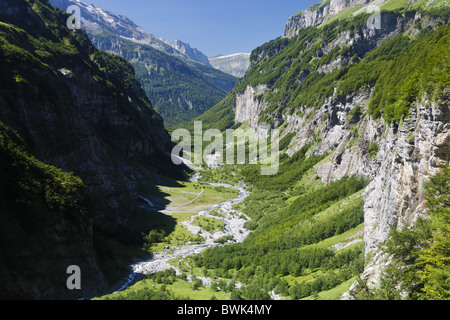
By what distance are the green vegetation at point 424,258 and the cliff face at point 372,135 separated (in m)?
1.71

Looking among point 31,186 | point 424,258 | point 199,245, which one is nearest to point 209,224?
point 199,245

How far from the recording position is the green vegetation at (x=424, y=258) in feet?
47.5

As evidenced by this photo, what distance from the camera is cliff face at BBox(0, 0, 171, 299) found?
26656 millimetres

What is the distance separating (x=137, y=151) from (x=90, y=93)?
3084 cm

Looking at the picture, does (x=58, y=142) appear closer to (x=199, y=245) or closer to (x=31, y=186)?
(x=31, y=186)

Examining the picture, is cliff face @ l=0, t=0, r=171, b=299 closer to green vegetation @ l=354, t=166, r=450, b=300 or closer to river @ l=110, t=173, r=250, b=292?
river @ l=110, t=173, r=250, b=292

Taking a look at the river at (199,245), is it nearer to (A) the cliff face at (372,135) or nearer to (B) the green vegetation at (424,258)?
(A) the cliff face at (372,135)

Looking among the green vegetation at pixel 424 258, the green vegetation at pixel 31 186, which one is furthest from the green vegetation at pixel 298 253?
the green vegetation at pixel 31 186

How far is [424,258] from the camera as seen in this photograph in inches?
610

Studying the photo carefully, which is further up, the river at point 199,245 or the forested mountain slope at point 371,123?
the forested mountain slope at point 371,123

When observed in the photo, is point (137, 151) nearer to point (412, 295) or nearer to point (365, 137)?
point (365, 137)

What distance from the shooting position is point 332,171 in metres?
80.2

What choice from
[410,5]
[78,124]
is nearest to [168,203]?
[78,124]

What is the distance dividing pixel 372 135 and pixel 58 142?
230 ft
